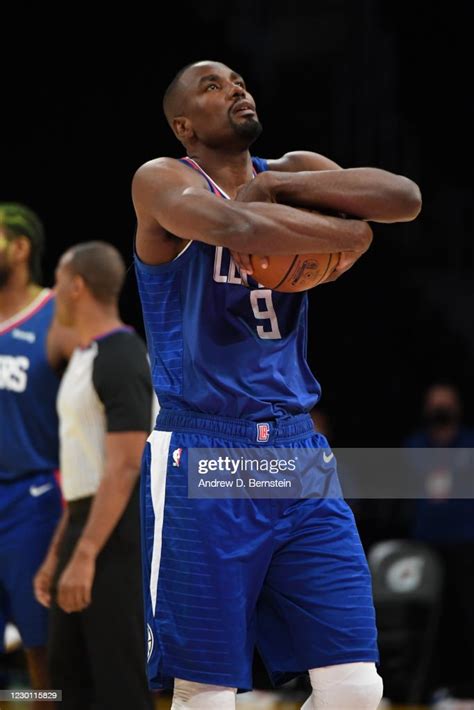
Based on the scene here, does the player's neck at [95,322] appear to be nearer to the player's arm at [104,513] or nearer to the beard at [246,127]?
the player's arm at [104,513]

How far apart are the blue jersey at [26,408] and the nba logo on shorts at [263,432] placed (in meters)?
2.07

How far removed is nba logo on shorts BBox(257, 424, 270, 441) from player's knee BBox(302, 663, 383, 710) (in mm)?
593

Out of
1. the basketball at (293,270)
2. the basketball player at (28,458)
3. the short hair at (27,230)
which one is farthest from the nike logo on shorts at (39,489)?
the basketball at (293,270)

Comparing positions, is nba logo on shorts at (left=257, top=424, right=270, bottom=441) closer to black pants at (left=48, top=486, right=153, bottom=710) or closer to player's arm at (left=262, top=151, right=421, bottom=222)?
player's arm at (left=262, top=151, right=421, bottom=222)

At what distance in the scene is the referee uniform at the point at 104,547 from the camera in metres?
4.35

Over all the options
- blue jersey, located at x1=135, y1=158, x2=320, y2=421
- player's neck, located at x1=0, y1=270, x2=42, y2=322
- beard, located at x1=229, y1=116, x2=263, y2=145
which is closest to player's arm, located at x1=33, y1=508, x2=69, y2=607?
player's neck, located at x1=0, y1=270, x2=42, y2=322

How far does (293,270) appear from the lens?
3039 mm

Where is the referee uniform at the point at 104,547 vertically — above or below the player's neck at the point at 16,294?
below

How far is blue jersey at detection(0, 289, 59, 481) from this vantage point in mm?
4988

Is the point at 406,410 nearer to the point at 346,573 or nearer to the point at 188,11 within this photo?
the point at 188,11

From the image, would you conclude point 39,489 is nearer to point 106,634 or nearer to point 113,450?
point 113,450

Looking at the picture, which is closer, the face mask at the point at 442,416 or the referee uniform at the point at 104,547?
the referee uniform at the point at 104,547

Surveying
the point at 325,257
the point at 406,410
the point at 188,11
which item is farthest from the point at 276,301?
the point at 406,410

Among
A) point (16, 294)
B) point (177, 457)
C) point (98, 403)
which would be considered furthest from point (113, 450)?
point (177, 457)
